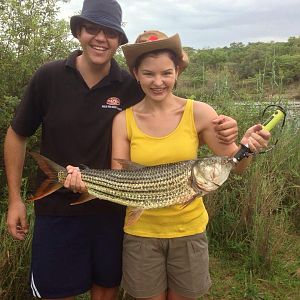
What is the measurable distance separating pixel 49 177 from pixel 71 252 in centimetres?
65

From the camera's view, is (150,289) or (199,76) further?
(199,76)

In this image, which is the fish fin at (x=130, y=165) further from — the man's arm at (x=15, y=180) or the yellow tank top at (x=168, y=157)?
the man's arm at (x=15, y=180)

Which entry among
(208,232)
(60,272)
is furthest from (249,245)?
(60,272)

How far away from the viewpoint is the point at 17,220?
3521 millimetres

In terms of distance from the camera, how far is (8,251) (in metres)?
3.88

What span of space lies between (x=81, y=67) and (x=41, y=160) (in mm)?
801

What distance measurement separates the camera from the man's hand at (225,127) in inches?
118

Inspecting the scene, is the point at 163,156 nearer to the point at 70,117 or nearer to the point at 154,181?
the point at 154,181

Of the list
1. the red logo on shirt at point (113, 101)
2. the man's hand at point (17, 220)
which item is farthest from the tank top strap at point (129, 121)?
the man's hand at point (17, 220)

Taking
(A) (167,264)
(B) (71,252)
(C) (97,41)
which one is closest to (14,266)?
(B) (71,252)

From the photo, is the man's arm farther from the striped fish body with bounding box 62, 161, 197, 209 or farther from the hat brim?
the hat brim

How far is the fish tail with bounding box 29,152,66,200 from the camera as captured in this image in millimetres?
3115

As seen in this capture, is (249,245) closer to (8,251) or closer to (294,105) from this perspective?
(8,251)

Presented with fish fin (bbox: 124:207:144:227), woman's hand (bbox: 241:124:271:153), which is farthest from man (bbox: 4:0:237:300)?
woman's hand (bbox: 241:124:271:153)
